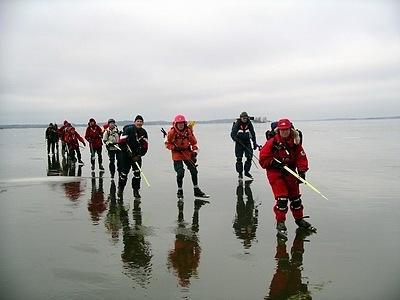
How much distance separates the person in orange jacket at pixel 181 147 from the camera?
9.75 meters

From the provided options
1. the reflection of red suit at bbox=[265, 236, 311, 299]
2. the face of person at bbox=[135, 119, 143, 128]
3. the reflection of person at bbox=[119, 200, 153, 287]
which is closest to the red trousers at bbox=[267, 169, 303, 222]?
the reflection of red suit at bbox=[265, 236, 311, 299]

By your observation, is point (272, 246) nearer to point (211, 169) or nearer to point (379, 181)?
point (379, 181)

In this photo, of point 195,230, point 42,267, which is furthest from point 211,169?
point 42,267

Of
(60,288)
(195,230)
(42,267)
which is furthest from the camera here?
(195,230)

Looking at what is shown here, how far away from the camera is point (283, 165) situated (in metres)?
6.79

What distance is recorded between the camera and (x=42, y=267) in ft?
16.9

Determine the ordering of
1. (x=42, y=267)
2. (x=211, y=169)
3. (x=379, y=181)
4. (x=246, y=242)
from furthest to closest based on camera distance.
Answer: (x=211, y=169)
(x=379, y=181)
(x=246, y=242)
(x=42, y=267)

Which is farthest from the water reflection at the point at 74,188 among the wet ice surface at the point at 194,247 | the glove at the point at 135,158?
the glove at the point at 135,158

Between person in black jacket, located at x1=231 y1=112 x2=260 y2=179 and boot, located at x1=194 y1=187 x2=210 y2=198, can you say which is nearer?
boot, located at x1=194 y1=187 x2=210 y2=198

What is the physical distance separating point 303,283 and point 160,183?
26.2 feet

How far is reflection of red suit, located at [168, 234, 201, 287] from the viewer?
4.88m

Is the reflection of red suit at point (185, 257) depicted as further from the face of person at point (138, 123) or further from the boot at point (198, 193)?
the face of person at point (138, 123)

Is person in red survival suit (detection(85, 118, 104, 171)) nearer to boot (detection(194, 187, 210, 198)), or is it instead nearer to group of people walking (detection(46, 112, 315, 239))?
group of people walking (detection(46, 112, 315, 239))

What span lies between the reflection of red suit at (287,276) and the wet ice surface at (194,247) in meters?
0.01
